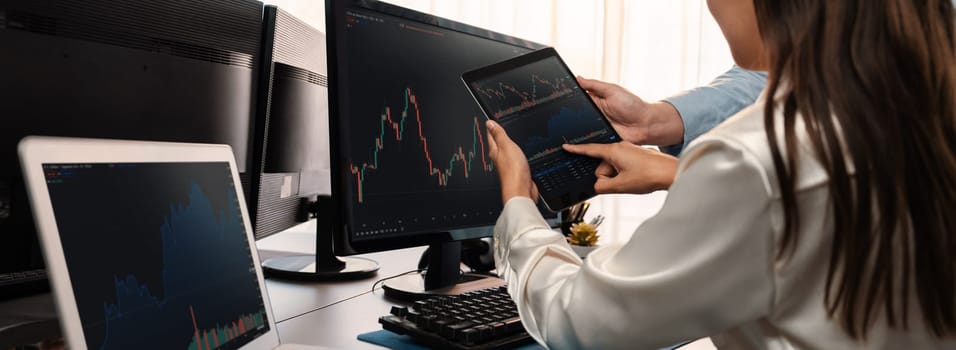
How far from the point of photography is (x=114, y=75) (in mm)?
886

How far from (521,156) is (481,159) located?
0.24m

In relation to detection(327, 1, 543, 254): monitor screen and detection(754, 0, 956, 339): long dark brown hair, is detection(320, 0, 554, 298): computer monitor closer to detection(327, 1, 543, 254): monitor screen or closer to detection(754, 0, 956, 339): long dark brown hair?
detection(327, 1, 543, 254): monitor screen

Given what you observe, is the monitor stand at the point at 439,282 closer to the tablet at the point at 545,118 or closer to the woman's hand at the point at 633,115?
the tablet at the point at 545,118

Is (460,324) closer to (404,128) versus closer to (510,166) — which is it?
(510,166)

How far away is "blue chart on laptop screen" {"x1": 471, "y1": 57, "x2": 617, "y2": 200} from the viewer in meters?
0.93

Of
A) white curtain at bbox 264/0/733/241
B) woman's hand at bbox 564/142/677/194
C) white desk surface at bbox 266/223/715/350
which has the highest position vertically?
white curtain at bbox 264/0/733/241

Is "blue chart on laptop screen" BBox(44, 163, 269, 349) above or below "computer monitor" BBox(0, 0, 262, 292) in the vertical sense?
below

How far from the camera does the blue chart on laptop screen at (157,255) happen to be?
1.85ft

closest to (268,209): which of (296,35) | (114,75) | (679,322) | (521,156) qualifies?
(296,35)

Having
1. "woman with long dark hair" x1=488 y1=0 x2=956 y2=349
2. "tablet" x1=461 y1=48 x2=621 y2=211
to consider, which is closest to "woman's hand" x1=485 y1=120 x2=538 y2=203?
"tablet" x1=461 y1=48 x2=621 y2=211

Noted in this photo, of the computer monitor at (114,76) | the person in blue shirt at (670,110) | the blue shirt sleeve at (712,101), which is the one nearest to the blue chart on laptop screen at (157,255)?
the computer monitor at (114,76)

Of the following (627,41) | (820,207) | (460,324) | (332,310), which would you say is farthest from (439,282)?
(627,41)

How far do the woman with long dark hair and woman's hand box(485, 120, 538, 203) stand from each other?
0.25 metres

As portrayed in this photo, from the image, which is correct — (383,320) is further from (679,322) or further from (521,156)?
(679,322)
